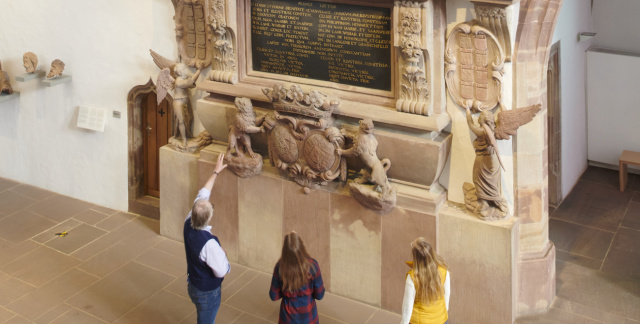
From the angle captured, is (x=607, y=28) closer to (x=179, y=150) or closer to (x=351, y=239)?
(x=351, y=239)

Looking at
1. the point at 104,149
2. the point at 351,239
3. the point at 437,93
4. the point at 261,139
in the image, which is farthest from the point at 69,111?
the point at 437,93

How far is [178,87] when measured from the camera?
9.25 meters

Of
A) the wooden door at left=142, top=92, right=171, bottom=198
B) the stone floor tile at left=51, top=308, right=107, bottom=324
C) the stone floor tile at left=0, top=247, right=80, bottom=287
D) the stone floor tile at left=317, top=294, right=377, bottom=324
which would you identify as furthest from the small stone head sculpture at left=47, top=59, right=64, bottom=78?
the stone floor tile at left=317, top=294, right=377, bottom=324

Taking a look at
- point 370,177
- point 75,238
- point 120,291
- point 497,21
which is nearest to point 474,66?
point 497,21

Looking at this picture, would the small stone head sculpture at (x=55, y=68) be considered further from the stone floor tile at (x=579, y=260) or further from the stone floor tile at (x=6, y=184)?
the stone floor tile at (x=579, y=260)

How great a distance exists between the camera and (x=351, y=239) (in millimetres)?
8398

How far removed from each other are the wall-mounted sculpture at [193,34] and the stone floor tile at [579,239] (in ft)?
15.4

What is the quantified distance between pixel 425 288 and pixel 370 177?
196cm

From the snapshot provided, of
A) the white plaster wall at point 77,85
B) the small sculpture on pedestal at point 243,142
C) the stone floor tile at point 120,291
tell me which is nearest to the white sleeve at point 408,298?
the small sculpture on pedestal at point 243,142

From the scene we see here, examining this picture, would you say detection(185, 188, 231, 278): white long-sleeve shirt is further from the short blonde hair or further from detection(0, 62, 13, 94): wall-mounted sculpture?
detection(0, 62, 13, 94): wall-mounted sculpture

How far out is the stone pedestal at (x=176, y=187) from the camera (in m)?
9.54

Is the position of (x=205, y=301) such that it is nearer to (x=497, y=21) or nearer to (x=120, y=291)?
(x=120, y=291)

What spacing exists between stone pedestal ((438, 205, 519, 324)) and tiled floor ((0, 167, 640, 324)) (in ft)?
1.71

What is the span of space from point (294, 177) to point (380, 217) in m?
1.04
